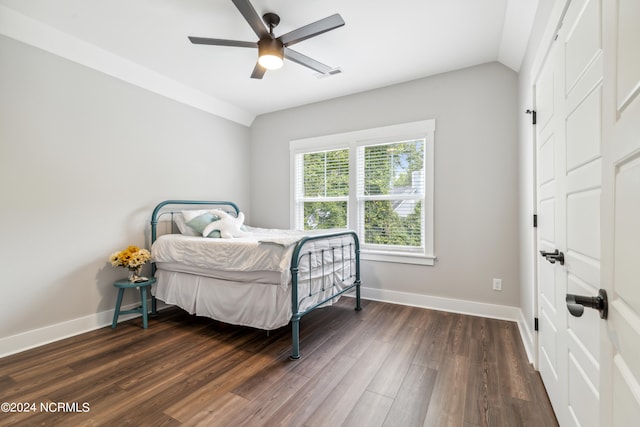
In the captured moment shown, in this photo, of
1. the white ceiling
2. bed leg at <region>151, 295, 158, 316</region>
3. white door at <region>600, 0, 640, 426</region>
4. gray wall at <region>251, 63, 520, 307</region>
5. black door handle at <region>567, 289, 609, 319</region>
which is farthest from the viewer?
bed leg at <region>151, 295, 158, 316</region>

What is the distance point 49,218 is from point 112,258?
0.59m

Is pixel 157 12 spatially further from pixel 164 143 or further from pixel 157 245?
pixel 157 245

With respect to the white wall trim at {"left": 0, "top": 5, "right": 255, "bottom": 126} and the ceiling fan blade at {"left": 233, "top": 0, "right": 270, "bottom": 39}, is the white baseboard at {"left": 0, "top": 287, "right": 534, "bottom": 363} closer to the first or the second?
the white wall trim at {"left": 0, "top": 5, "right": 255, "bottom": 126}

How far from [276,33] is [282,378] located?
2737 millimetres

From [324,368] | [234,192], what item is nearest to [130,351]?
[324,368]

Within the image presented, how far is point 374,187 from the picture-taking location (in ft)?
12.1

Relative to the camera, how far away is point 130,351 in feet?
7.72

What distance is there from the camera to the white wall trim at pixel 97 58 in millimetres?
2311

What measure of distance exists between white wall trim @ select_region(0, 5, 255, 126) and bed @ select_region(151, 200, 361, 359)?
4.35ft

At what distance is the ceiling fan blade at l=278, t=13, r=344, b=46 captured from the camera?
6.40ft

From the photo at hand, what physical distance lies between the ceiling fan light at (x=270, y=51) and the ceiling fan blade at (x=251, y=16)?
51 mm

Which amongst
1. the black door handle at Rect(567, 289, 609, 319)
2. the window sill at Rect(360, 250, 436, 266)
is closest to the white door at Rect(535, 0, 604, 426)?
the black door handle at Rect(567, 289, 609, 319)

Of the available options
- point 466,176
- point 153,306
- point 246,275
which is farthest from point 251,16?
point 153,306

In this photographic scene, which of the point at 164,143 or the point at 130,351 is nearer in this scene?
the point at 130,351
